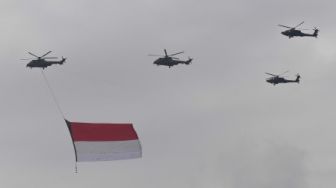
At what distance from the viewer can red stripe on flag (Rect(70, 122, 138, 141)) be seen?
11012 centimetres

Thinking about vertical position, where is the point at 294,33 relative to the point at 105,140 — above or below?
below

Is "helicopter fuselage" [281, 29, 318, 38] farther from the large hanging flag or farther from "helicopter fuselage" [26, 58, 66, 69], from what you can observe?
the large hanging flag

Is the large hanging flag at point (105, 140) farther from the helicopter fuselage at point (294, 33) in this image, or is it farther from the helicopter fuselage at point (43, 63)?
the helicopter fuselage at point (294, 33)

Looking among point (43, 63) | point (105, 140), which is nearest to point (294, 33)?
point (43, 63)

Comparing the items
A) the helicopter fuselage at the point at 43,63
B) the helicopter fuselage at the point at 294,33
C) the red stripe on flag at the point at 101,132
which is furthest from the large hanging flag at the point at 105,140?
the helicopter fuselage at the point at 294,33

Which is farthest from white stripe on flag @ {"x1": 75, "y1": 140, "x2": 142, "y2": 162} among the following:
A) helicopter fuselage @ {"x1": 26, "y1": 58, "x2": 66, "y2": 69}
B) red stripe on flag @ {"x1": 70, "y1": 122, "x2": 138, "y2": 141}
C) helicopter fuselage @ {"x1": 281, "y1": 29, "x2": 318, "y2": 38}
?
helicopter fuselage @ {"x1": 281, "y1": 29, "x2": 318, "y2": 38}

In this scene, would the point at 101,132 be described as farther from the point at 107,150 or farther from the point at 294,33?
the point at 294,33

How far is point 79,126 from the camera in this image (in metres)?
111

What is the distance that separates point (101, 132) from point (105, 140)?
→ 3.81 feet

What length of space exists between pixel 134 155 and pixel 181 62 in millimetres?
75714

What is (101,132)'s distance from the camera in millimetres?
111188

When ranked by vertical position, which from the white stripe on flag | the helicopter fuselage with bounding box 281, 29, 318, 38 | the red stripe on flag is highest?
the red stripe on flag

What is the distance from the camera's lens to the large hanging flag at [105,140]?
109 m

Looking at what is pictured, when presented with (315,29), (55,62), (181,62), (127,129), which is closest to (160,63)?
(181,62)
